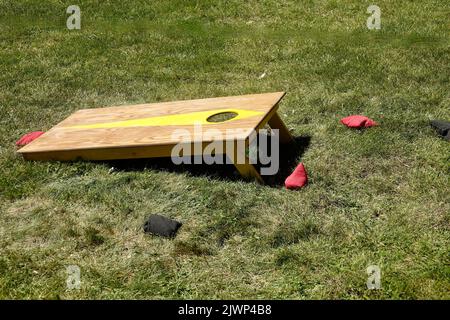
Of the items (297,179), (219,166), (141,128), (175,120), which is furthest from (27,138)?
(297,179)

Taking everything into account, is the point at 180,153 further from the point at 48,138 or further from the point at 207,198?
the point at 48,138

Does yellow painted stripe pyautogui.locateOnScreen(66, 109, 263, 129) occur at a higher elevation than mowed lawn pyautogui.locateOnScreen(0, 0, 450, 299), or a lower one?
higher

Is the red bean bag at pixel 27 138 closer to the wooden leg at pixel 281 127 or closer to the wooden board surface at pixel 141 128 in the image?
the wooden board surface at pixel 141 128

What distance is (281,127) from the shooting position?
5773 mm

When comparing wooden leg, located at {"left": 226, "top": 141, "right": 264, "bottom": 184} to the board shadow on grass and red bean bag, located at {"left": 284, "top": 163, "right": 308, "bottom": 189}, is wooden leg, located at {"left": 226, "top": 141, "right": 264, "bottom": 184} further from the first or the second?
red bean bag, located at {"left": 284, "top": 163, "right": 308, "bottom": 189}

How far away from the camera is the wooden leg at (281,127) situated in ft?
18.7

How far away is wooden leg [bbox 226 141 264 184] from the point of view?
482 centimetres

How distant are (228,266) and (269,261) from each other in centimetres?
31

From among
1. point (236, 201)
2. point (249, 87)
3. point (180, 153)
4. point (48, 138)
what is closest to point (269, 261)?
point (236, 201)

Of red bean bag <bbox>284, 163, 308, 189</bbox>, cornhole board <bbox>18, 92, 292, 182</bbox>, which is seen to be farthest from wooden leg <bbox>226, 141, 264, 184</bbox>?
red bean bag <bbox>284, 163, 308, 189</bbox>

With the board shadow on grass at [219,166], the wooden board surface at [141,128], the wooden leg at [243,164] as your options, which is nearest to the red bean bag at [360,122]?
the board shadow on grass at [219,166]

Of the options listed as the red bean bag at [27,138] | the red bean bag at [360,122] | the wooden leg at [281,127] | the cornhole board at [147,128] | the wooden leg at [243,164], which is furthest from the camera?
the red bean bag at [27,138]

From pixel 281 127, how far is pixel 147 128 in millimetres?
1446

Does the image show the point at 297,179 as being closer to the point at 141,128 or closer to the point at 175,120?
the point at 175,120
